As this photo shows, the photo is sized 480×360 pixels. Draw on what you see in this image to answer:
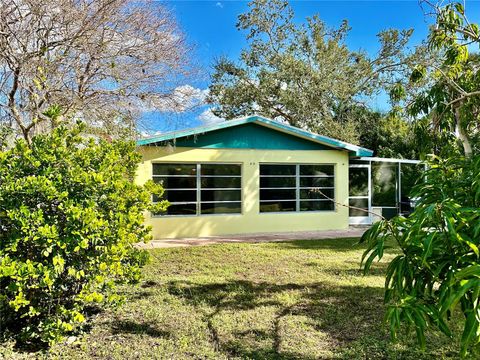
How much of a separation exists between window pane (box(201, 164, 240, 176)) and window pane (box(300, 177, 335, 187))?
2892 millimetres

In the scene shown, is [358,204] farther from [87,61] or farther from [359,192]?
[87,61]

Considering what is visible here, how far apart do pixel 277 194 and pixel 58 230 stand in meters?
11.0

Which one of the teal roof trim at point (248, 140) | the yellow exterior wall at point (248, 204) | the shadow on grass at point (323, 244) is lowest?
the shadow on grass at point (323, 244)

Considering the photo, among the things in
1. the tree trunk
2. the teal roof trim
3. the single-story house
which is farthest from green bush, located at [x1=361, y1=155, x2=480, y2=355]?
the teal roof trim

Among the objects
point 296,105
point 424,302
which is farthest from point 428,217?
point 296,105

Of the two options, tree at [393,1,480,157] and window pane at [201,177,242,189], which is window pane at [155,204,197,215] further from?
tree at [393,1,480,157]

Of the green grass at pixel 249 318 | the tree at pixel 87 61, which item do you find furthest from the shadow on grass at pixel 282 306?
the tree at pixel 87 61

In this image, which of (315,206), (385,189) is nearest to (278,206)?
(315,206)

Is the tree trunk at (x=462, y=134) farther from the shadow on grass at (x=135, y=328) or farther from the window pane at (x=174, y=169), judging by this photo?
the window pane at (x=174, y=169)

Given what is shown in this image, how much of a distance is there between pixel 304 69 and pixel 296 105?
250cm

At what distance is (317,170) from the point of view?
49.7 feet

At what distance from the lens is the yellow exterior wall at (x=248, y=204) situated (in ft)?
42.1

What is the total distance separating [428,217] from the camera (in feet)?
6.90

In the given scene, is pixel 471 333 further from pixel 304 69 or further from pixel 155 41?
pixel 304 69
